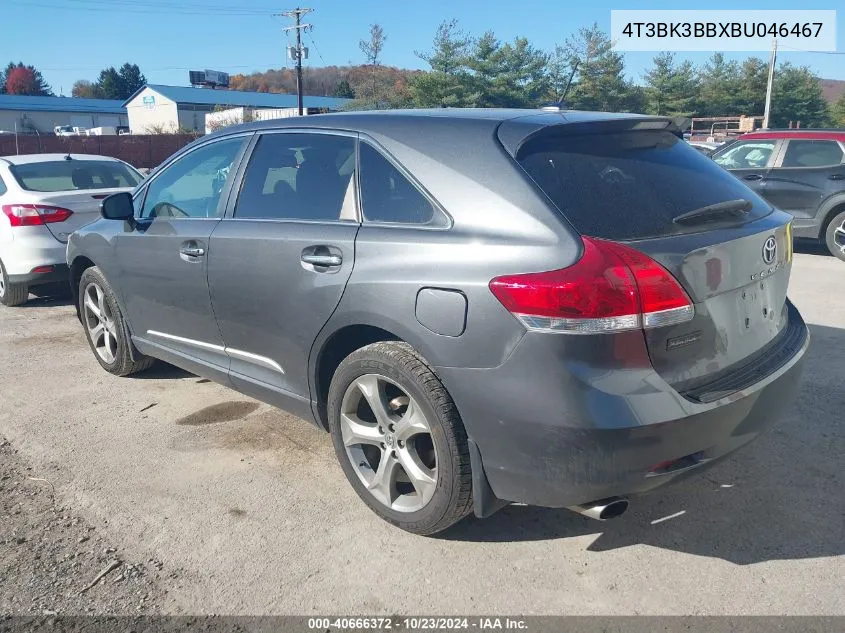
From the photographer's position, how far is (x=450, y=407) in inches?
106

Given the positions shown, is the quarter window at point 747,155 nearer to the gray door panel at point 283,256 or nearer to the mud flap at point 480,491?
the gray door panel at point 283,256

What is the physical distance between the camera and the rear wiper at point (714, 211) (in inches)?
106

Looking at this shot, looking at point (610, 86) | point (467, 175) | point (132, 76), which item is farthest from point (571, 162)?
point (132, 76)

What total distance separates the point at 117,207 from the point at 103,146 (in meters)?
45.5

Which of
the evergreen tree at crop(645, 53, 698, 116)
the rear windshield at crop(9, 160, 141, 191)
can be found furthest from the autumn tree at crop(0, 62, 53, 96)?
the rear windshield at crop(9, 160, 141, 191)

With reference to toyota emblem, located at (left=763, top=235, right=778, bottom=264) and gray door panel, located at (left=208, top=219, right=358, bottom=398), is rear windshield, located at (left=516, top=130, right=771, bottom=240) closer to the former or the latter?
toyota emblem, located at (left=763, top=235, right=778, bottom=264)

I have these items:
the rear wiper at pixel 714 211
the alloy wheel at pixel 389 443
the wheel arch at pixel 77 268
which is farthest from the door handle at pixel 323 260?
the wheel arch at pixel 77 268

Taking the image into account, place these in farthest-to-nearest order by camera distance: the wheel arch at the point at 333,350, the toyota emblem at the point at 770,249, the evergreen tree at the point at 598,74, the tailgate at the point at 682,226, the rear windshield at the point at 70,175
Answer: the evergreen tree at the point at 598,74, the rear windshield at the point at 70,175, the wheel arch at the point at 333,350, the toyota emblem at the point at 770,249, the tailgate at the point at 682,226

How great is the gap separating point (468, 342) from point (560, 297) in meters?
0.37

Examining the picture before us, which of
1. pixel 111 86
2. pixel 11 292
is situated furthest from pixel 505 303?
pixel 111 86

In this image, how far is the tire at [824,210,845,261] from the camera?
936cm

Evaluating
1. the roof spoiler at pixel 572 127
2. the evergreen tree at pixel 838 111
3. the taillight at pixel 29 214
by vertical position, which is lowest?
the taillight at pixel 29 214

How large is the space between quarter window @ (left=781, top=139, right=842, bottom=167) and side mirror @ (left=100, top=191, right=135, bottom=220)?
28.9ft

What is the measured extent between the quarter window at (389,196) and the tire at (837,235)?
27.4 ft
